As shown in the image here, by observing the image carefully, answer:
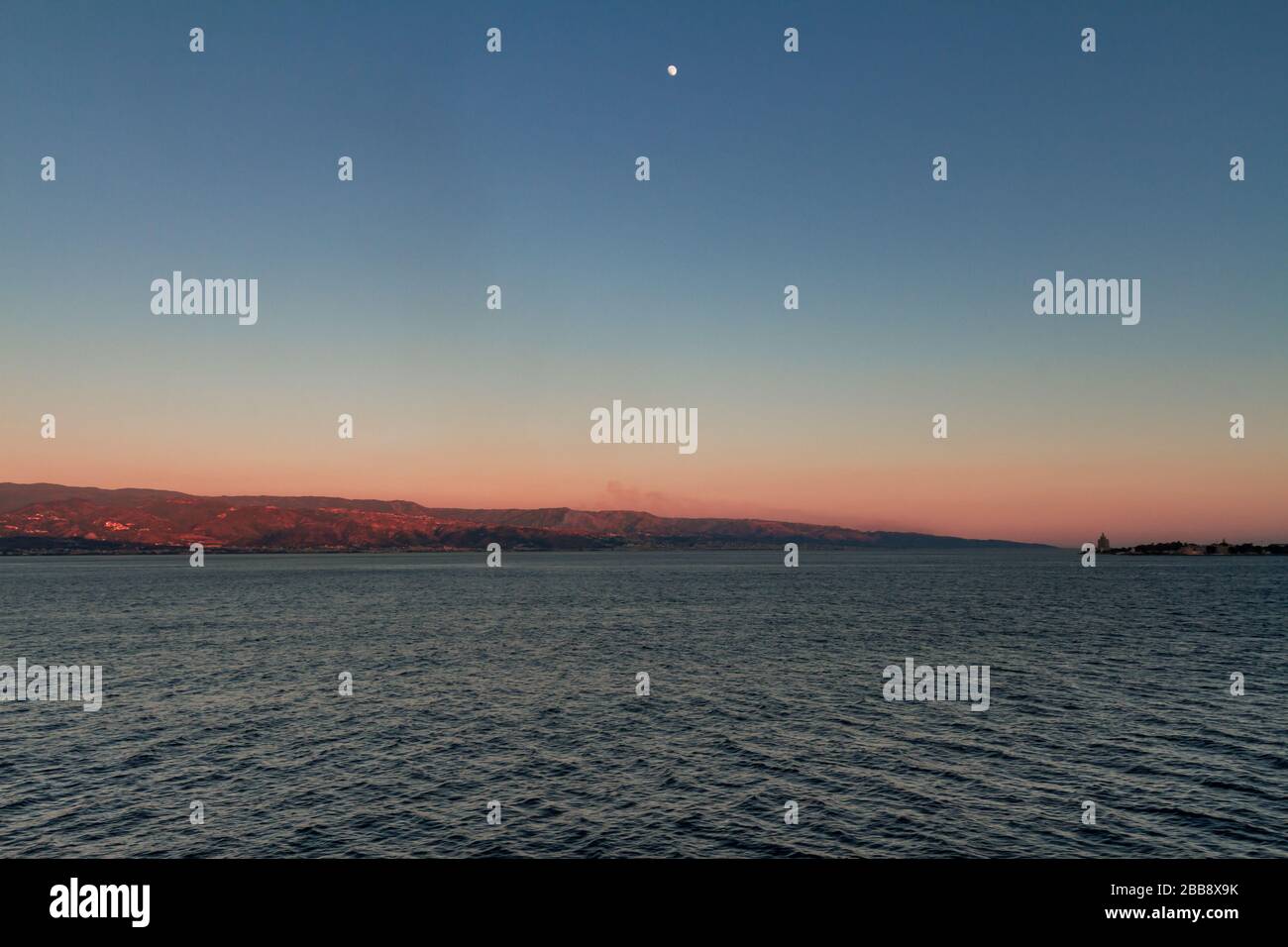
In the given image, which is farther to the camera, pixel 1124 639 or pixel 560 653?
pixel 1124 639

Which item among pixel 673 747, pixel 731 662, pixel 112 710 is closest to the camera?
pixel 673 747
